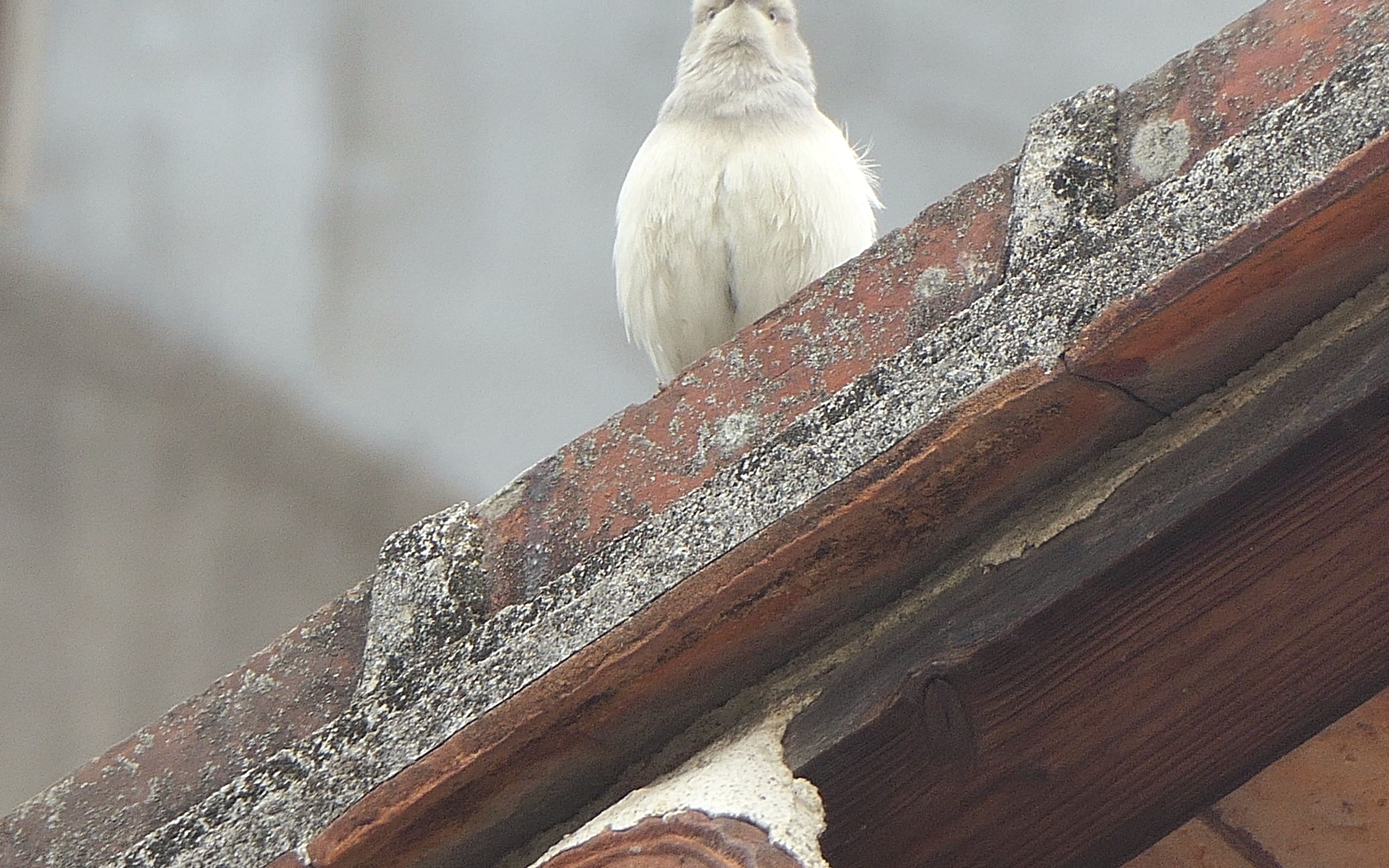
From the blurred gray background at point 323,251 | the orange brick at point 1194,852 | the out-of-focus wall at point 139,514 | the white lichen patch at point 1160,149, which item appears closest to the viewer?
the white lichen patch at point 1160,149

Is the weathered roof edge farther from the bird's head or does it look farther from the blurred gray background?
the blurred gray background

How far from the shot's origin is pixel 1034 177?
1.34m

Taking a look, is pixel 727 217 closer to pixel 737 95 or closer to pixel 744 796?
pixel 737 95

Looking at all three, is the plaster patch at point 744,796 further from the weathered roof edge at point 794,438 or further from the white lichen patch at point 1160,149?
the white lichen patch at point 1160,149

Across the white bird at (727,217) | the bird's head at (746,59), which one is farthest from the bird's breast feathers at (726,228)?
the bird's head at (746,59)

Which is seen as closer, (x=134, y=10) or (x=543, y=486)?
(x=543, y=486)

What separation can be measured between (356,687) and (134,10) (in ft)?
22.1

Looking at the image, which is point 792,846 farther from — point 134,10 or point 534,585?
point 134,10

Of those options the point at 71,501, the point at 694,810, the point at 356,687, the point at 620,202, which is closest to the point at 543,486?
the point at 356,687

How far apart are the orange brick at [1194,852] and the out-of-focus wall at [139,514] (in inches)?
244

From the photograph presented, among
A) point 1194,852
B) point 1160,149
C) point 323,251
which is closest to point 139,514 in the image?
point 323,251

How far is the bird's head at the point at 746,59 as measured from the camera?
132 inches

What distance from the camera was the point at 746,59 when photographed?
3445 mm

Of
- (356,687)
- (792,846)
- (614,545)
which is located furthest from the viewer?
(356,687)
